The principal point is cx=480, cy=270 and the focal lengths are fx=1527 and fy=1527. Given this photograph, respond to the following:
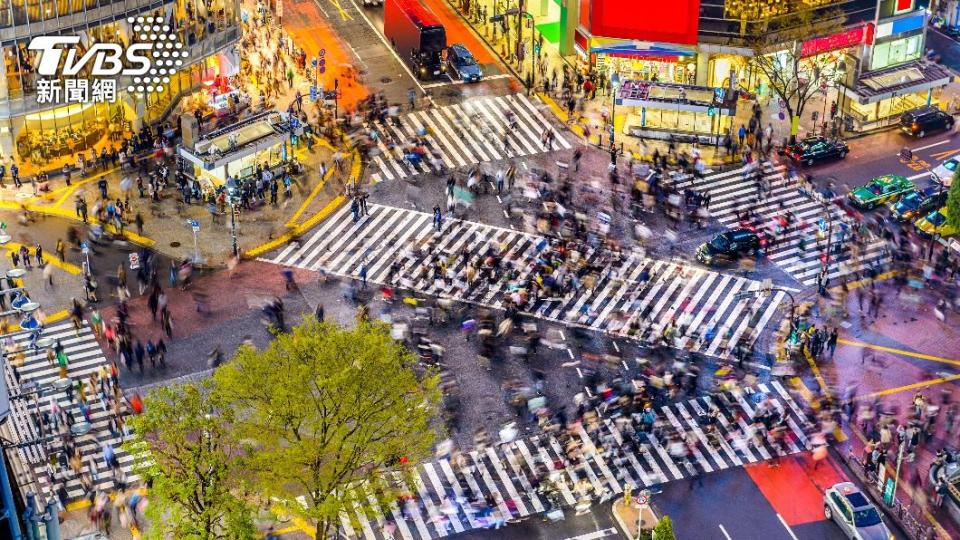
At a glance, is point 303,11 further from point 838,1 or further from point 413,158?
point 838,1

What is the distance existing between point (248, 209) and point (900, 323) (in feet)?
140

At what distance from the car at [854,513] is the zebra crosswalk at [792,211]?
21732 millimetres

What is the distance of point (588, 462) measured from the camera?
260ft

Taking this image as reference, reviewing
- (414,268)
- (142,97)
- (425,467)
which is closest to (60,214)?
(142,97)

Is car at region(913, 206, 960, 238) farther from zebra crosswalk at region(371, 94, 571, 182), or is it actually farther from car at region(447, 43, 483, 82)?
car at region(447, 43, 483, 82)

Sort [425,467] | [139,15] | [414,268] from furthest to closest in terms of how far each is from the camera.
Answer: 1. [139,15]
2. [414,268]
3. [425,467]

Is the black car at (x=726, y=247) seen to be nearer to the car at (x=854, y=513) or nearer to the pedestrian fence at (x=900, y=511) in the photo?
the pedestrian fence at (x=900, y=511)

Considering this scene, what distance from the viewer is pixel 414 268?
96.1 m

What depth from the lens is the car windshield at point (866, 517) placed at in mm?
73312

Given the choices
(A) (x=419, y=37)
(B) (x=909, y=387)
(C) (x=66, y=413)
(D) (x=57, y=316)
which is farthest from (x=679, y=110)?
(C) (x=66, y=413)

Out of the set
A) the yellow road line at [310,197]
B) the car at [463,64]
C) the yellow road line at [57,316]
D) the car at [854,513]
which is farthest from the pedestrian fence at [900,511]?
the car at [463,64]

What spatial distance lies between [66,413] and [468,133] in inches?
1579

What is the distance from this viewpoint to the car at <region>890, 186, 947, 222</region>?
99812mm

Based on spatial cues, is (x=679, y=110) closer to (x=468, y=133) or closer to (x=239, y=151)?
(x=468, y=133)
